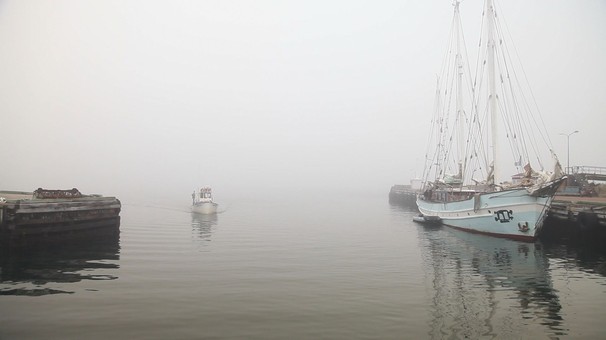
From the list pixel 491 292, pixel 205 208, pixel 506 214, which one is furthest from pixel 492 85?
pixel 205 208

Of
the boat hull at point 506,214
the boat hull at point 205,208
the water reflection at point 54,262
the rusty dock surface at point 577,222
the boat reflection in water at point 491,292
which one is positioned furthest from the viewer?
the boat hull at point 205,208

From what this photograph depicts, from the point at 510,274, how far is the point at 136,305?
69.0ft

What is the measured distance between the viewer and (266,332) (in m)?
11.8

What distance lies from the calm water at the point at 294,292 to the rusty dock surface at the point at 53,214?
1.25m

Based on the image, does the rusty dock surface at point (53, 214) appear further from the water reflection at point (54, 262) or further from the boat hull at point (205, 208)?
the boat hull at point (205, 208)

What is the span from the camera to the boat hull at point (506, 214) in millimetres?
34625

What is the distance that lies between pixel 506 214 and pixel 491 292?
22.8 meters

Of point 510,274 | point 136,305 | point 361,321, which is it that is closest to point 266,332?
point 361,321

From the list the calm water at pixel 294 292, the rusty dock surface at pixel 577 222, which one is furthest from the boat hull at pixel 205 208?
the rusty dock surface at pixel 577 222

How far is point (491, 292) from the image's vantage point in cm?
1759

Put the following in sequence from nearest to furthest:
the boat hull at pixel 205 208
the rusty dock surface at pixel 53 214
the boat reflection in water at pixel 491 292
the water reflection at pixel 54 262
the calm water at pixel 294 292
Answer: the calm water at pixel 294 292
the boat reflection in water at pixel 491 292
the water reflection at pixel 54 262
the rusty dock surface at pixel 53 214
the boat hull at pixel 205 208

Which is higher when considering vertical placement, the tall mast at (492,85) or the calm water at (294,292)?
the tall mast at (492,85)

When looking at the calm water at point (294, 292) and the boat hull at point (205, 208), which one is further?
the boat hull at point (205, 208)

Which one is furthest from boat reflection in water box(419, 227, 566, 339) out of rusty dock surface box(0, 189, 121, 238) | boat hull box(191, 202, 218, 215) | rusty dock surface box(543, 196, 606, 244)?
boat hull box(191, 202, 218, 215)
